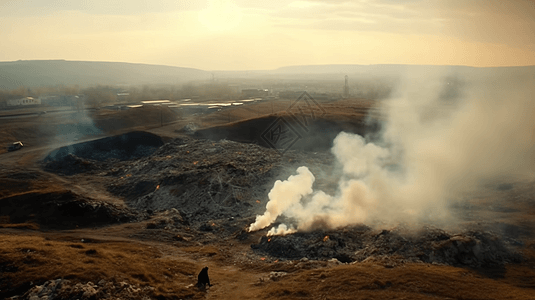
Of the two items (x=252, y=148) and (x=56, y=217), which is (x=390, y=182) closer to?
(x=252, y=148)

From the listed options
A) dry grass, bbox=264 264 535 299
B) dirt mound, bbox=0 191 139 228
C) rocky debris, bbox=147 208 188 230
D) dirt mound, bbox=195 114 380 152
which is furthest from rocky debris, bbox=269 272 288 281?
dirt mound, bbox=195 114 380 152

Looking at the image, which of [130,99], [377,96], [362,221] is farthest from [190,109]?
[362,221]

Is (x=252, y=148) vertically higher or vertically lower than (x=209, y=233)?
higher

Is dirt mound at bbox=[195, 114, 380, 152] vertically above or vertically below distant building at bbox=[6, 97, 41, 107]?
below

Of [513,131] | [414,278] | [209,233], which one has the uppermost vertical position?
[513,131]

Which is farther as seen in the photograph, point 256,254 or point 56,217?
point 56,217

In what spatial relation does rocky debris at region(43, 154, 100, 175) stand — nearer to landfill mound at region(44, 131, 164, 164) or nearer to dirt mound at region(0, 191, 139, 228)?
landfill mound at region(44, 131, 164, 164)

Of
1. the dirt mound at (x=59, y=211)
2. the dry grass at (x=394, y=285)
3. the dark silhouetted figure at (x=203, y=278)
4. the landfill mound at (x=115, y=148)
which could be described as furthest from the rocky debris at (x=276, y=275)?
the landfill mound at (x=115, y=148)

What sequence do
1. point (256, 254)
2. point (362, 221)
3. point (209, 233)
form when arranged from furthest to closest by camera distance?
point (209, 233)
point (362, 221)
point (256, 254)
